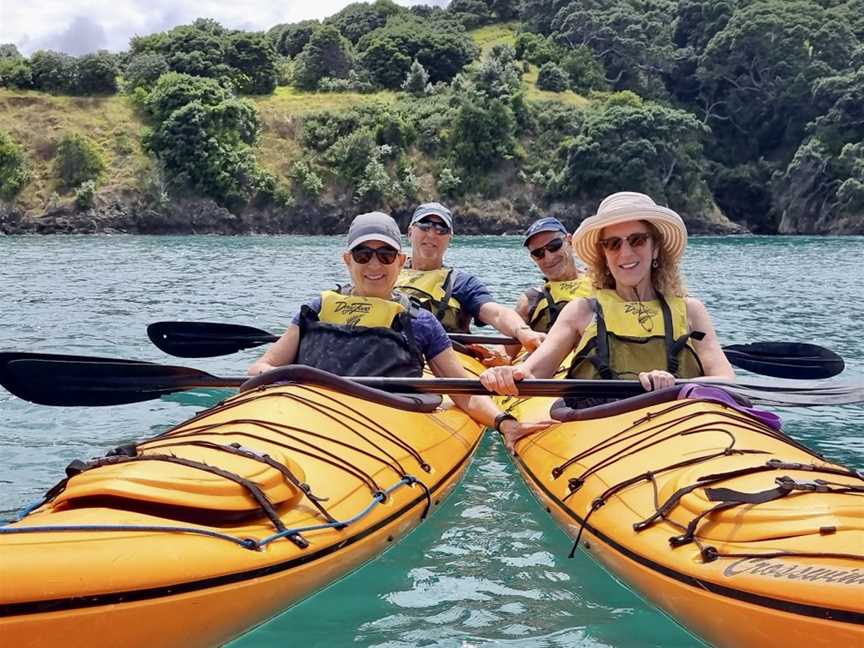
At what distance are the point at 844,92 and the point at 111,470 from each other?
168ft

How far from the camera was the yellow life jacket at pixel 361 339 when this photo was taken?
395 cm

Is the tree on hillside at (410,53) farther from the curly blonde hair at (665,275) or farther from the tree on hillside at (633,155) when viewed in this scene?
the curly blonde hair at (665,275)

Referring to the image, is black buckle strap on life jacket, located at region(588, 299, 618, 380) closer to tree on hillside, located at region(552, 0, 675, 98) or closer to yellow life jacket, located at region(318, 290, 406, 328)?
yellow life jacket, located at region(318, 290, 406, 328)

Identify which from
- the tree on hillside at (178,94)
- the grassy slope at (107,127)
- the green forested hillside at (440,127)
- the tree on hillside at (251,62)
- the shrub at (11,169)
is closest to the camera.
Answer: the shrub at (11,169)

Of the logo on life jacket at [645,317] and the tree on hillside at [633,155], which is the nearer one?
the logo on life jacket at [645,317]

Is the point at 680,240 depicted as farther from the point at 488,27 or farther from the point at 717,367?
the point at 488,27

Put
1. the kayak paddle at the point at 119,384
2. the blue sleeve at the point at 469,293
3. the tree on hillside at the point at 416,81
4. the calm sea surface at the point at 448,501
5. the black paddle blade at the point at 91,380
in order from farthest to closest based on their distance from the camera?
the tree on hillside at the point at 416,81
the blue sleeve at the point at 469,293
the black paddle blade at the point at 91,380
the kayak paddle at the point at 119,384
the calm sea surface at the point at 448,501

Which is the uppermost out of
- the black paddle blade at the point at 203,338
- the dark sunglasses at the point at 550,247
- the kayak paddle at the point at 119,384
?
the dark sunglasses at the point at 550,247

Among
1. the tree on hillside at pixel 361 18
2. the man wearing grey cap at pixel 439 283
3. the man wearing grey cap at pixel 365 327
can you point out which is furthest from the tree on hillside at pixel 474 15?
the man wearing grey cap at pixel 365 327

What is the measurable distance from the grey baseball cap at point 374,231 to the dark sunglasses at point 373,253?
1.2 inches

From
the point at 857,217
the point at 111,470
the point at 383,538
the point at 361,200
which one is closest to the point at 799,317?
the point at 383,538

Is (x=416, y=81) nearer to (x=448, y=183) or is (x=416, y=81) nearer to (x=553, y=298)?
(x=448, y=183)

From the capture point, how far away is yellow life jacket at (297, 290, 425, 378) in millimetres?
3949

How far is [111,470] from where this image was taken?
2.33 metres
